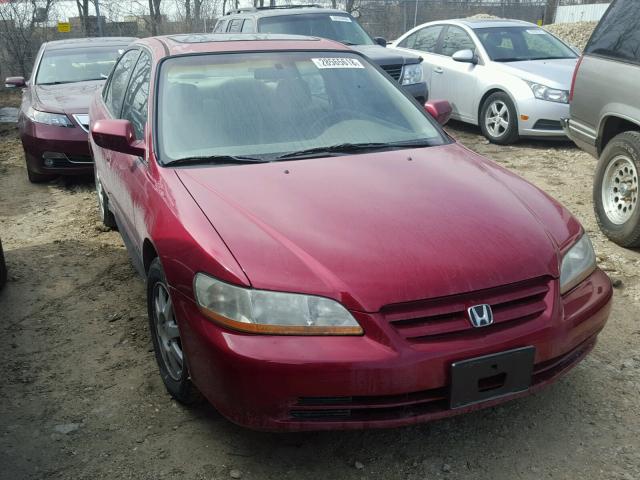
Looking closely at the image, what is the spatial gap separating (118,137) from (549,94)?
587 centimetres

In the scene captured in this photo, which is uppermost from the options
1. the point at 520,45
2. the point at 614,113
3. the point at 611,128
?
the point at 520,45

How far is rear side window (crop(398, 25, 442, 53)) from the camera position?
380 inches

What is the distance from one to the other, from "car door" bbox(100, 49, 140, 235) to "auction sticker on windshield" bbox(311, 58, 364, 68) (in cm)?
129

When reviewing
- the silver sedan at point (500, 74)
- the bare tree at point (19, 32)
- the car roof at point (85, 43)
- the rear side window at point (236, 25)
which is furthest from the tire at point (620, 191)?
the bare tree at point (19, 32)

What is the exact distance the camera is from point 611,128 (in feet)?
16.2

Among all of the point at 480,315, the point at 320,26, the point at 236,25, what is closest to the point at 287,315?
the point at 480,315

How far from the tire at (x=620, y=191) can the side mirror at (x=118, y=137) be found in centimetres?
336

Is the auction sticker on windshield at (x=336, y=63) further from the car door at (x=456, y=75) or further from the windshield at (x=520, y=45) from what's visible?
the windshield at (x=520, y=45)

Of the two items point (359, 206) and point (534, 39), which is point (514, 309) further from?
point (534, 39)

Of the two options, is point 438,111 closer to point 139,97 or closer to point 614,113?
point 614,113

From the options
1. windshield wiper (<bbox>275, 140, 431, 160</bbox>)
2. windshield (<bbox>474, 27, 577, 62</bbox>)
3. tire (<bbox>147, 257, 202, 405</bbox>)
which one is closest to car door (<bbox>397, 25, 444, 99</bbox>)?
windshield (<bbox>474, 27, 577, 62</bbox>)

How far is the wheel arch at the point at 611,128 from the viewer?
4.80m

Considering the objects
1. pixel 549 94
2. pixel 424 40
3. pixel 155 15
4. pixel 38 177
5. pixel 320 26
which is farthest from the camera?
pixel 155 15

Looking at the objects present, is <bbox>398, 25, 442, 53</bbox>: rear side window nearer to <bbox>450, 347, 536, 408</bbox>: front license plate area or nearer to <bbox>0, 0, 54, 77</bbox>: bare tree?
<bbox>450, 347, 536, 408</bbox>: front license plate area
